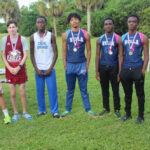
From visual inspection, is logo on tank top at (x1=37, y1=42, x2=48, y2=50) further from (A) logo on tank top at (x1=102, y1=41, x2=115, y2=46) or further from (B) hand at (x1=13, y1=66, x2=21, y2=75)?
(A) logo on tank top at (x1=102, y1=41, x2=115, y2=46)

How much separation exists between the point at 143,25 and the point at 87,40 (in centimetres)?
3459

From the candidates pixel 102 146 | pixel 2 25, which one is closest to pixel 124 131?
pixel 102 146

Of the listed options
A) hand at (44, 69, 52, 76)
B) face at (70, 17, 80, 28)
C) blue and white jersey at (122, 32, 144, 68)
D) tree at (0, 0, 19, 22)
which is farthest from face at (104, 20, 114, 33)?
tree at (0, 0, 19, 22)

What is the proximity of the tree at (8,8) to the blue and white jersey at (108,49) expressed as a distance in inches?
1971

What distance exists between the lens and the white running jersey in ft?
15.6

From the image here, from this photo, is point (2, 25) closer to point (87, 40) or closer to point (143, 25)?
point (143, 25)

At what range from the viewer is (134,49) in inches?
167

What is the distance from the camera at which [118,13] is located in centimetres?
4109

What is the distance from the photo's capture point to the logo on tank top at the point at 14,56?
15.6 feet

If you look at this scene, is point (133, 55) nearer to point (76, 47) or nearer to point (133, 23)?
point (133, 23)

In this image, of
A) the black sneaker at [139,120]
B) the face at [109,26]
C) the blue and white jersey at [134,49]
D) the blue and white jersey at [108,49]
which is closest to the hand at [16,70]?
the blue and white jersey at [108,49]

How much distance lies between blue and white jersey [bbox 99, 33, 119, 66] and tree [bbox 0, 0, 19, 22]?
5006 centimetres

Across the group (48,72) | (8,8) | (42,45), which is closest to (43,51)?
(42,45)

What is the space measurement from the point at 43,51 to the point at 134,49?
1.83 m
